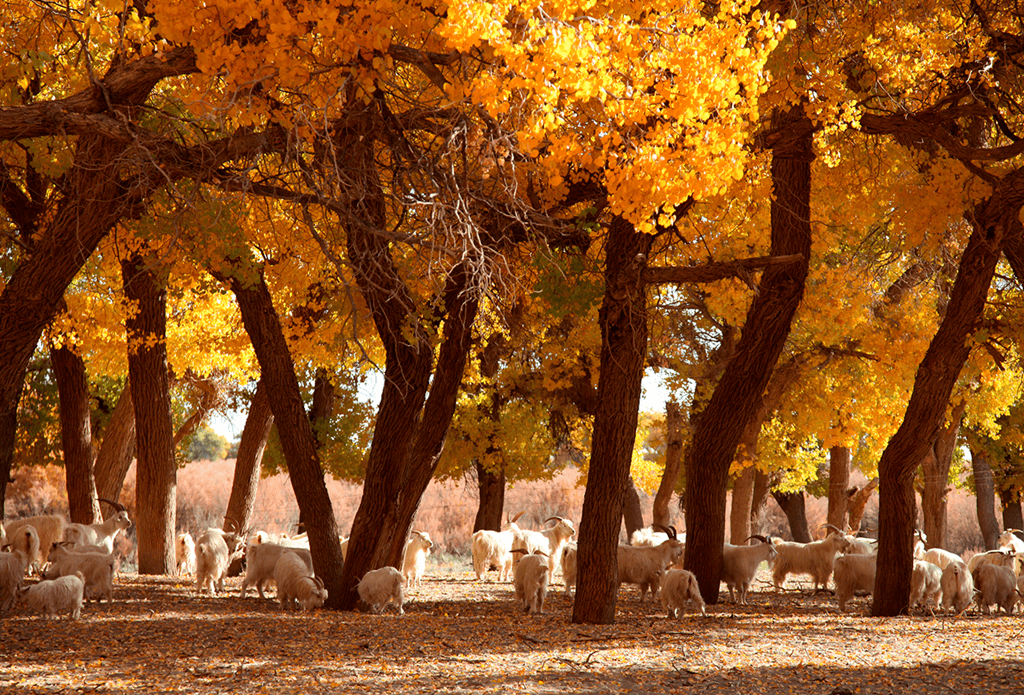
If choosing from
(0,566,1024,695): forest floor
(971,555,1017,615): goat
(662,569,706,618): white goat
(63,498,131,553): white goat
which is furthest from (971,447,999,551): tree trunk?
(63,498,131,553): white goat

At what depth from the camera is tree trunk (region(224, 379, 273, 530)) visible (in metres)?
18.5

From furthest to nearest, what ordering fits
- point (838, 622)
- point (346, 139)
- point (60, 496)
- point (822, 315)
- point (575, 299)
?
point (60, 496)
point (822, 315)
point (838, 622)
point (575, 299)
point (346, 139)

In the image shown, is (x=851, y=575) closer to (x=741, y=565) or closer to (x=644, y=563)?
(x=741, y=565)

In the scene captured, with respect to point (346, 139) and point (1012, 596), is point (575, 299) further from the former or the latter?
point (1012, 596)

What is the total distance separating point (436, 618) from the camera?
10430mm

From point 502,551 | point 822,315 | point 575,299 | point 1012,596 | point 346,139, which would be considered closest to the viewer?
point 346,139

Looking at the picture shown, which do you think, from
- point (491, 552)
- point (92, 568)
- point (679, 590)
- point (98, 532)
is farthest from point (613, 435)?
point (98, 532)

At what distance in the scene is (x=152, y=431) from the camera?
1572 centimetres

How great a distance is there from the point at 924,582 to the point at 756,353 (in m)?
3.87

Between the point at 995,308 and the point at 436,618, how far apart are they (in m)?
8.52

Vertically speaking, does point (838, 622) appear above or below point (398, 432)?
below

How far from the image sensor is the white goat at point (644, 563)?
13.2 metres

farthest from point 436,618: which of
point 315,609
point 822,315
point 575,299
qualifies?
point 822,315

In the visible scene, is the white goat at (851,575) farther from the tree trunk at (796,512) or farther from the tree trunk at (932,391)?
the tree trunk at (796,512)
